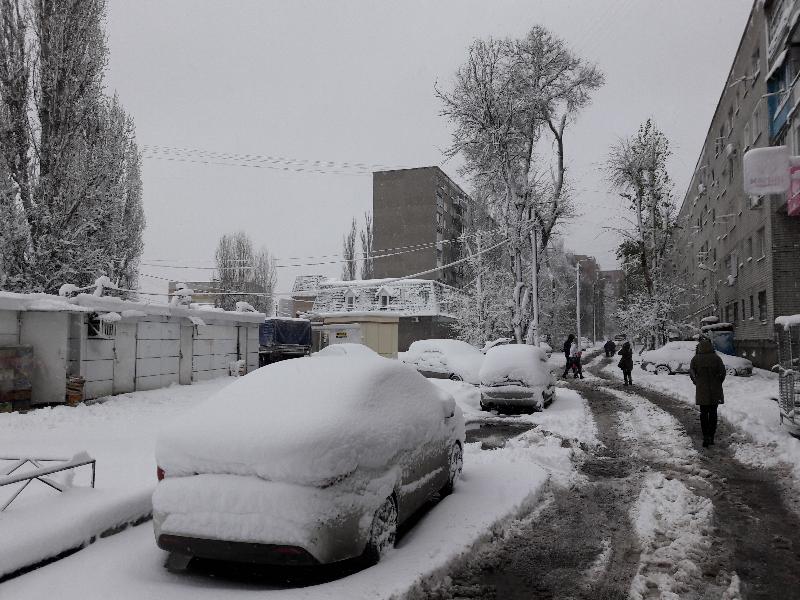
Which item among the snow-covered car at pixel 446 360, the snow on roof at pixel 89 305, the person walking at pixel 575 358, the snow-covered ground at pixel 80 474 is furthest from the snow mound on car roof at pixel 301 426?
the person walking at pixel 575 358

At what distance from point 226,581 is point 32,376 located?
13.2 m

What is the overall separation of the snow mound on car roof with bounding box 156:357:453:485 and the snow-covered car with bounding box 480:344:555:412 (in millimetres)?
8701

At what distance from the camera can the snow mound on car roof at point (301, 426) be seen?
165 inches

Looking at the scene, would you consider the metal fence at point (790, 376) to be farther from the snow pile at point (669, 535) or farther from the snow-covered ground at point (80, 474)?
the snow-covered ground at point (80, 474)

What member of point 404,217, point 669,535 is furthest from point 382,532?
point 404,217

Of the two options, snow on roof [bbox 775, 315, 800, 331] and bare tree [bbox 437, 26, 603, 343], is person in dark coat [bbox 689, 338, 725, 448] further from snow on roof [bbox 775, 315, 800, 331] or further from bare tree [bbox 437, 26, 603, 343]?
bare tree [bbox 437, 26, 603, 343]

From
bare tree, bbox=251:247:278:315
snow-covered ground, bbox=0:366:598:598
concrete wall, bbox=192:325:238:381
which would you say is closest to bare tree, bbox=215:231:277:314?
bare tree, bbox=251:247:278:315

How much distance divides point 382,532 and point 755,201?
86.3 ft

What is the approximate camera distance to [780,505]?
6.26 meters

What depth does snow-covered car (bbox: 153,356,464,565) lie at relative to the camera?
158 inches

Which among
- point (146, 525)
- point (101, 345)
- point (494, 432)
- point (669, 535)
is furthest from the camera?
point (101, 345)

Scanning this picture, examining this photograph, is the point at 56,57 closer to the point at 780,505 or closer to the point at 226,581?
the point at 226,581

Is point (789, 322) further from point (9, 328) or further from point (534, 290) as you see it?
point (9, 328)

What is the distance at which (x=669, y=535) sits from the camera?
17.3 ft
